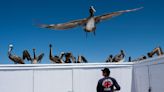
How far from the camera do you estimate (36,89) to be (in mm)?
14930

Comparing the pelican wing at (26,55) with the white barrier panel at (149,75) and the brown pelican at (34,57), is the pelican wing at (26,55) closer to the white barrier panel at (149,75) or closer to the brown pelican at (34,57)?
the brown pelican at (34,57)

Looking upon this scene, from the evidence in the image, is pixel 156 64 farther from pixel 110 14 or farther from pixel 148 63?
pixel 110 14

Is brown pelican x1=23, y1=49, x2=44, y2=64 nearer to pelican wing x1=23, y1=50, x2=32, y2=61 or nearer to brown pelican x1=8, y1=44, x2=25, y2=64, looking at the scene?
pelican wing x1=23, y1=50, x2=32, y2=61

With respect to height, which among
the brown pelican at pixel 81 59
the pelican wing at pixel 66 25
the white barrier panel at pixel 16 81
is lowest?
the white barrier panel at pixel 16 81

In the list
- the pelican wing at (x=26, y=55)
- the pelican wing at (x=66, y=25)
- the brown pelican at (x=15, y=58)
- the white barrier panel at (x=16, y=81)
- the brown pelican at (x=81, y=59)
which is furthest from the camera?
the pelican wing at (x=66, y=25)

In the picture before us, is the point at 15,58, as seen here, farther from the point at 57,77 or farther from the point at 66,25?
the point at 66,25

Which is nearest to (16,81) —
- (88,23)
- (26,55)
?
(26,55)

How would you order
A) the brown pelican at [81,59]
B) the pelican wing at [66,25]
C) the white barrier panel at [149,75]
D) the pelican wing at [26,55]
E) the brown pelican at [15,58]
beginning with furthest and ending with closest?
the pelican wing at [66,25] → the brown pelican at [81,59] → the pelican wing at [26,55] → the brown pelican at [15,58] → the white barrier panel at [149,75]

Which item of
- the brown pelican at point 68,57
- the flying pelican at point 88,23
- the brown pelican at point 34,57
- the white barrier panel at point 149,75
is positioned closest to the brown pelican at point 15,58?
the brown pelican at point 34,57

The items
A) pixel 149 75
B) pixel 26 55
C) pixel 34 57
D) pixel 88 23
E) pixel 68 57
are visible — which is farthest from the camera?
pixel 88 23

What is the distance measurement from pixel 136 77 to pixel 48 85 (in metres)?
2.86

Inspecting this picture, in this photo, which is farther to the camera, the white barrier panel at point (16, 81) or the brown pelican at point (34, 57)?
the brown pelican at point (34, 57)

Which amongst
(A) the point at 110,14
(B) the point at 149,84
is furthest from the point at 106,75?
(A) the point at 110,14

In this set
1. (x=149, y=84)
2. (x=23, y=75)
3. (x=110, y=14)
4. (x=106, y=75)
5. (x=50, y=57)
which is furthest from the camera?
(x=110, y=14)
